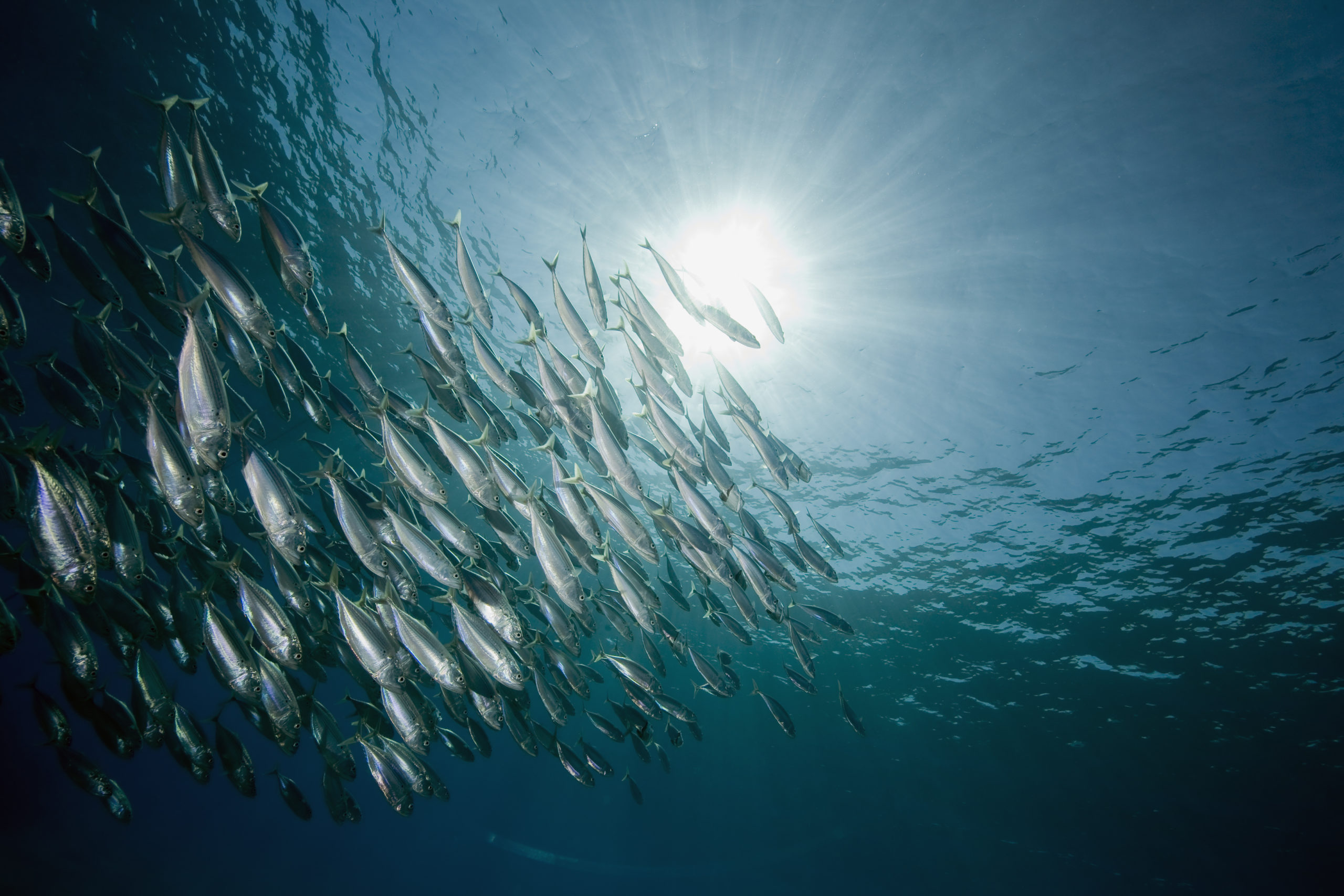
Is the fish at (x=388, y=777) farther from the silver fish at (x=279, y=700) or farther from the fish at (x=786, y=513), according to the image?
the fish at (x=786, y=513)

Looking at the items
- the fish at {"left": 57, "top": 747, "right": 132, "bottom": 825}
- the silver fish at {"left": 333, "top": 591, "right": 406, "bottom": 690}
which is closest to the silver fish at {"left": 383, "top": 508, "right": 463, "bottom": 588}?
the silver fish at {"left": 333, "top": 591, "right": 406, "bottom": 690}

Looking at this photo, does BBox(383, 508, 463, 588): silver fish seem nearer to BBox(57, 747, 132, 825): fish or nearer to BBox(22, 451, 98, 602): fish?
BBox(22, 451, 98, 602): fish

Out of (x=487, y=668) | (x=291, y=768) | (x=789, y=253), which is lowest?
(x=291, y=768)

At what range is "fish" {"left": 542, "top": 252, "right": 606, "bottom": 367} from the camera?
4.07m

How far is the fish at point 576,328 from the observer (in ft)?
13.3

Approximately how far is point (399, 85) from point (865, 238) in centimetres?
773

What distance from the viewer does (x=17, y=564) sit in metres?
3.78

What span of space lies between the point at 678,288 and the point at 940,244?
19.3ft

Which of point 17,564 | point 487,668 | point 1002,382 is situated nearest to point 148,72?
point 17,564

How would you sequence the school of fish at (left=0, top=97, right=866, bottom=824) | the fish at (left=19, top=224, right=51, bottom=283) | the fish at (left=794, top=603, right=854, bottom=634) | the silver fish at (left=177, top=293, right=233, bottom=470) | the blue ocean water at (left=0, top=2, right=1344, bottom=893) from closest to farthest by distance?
the silver fish at (left=177, top=293, right=233, bottom=470) → the school of fish at (left=0, top=97, right=866, bottom=824) → the fish at (left=19, top=224, right=51, bottom=283) → the blue ocean water at (left=0, top=2, right=1344, bottom=893) → the fish at (left=794, top=603, right=854, bottom=634)

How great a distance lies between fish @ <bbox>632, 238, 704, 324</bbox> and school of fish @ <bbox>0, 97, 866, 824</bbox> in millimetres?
26

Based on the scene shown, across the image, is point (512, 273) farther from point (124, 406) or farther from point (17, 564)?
point (17, 564)

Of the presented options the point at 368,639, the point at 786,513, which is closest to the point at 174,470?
the point at 368,639

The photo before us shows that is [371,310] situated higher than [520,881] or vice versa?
[371,310]
